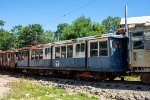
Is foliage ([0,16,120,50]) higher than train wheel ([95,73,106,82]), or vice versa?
foliage ([0,16,120,50])

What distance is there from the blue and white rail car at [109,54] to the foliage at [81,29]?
3283 centimetres

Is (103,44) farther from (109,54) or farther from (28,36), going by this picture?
(28,36)

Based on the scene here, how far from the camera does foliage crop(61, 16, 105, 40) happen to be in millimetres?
54062

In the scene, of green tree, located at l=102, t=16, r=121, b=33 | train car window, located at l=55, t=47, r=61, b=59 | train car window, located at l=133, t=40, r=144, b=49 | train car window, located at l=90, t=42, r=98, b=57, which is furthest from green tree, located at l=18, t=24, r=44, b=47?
train car window, located at l=133, t=40, r=144, b=49

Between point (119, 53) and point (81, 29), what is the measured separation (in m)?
35.2

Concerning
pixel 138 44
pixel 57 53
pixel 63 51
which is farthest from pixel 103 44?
pixel 57 53

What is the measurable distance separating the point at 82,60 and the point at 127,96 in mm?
8133

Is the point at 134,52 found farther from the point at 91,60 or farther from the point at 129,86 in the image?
the point at 91,60

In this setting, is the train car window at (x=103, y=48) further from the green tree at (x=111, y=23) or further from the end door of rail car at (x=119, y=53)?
the green tree at (x=111, y=23)

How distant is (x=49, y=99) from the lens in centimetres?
1435

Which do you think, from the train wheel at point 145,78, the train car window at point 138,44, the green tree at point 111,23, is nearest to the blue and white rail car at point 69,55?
the train car window at point 138,44

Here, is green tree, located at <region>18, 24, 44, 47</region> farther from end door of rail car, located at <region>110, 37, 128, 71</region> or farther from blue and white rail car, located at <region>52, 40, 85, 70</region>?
end door of rail car, located at <region>110, 37, 128, 71</region>

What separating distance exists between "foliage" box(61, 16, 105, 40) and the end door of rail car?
33.1 m

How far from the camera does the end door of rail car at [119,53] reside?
19.6m
